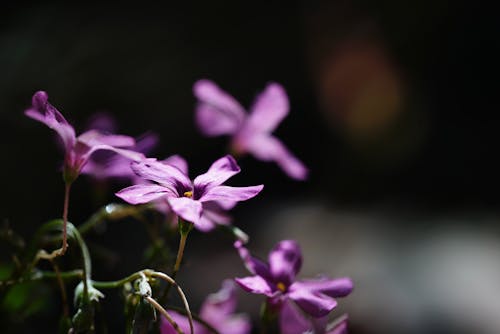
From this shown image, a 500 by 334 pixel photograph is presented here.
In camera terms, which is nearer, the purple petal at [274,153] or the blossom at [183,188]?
the blossom at [183,188]

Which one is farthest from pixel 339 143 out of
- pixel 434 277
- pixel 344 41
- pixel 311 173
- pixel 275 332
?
pixel 275 332

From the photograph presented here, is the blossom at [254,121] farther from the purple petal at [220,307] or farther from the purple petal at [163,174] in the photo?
the purple petal at [163,174]

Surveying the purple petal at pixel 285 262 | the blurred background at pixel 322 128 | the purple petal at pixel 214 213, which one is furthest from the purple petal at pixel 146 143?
the blurred background at pixel 322 128

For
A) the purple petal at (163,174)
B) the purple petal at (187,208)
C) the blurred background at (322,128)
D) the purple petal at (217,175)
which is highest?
the purple petal at (217,175)

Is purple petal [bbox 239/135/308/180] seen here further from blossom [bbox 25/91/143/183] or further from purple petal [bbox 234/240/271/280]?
blossom [bbox 25/91/143/183]

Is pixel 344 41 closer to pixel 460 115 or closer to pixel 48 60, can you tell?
pixel 460 115

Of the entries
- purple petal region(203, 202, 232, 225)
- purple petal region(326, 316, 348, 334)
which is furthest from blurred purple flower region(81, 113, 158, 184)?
purple petal region(326, 316, 348, 334)
